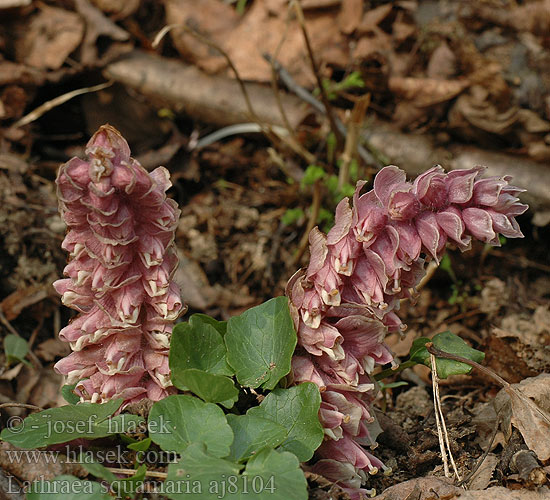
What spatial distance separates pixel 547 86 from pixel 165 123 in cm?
245

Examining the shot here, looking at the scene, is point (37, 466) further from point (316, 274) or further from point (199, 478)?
point (316, 274)

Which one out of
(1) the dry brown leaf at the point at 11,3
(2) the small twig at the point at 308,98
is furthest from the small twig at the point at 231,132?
(1) the dry brown leaf at the point at 11,3

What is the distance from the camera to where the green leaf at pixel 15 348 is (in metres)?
2.70

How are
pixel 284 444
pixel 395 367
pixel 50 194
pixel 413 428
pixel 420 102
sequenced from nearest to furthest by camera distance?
pixel 284 444
pixel 395 367
pixel 413 428
pixel 50 194
pixel 420 102

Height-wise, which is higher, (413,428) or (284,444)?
(284,444)

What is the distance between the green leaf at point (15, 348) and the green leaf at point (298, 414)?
134 cm

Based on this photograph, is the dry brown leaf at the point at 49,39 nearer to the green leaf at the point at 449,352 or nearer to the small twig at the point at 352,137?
the small twig at the point at 352,137

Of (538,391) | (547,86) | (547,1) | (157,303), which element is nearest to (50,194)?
(157,303)

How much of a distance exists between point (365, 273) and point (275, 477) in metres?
0.62

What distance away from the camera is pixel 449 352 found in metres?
2.06

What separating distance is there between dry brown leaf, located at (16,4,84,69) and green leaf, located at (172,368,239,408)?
3007 millimetres

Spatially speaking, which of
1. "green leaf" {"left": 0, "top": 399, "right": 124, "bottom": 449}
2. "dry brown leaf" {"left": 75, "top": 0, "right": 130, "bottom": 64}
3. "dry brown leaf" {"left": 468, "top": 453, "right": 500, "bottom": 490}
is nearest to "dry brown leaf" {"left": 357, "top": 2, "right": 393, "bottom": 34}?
"dry brown leaf" {"left": 75, "top": 0, "right": 130, "bottom": 64}

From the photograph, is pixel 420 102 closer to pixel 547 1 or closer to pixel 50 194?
pixel 547 1

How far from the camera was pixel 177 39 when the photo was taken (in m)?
4.38
